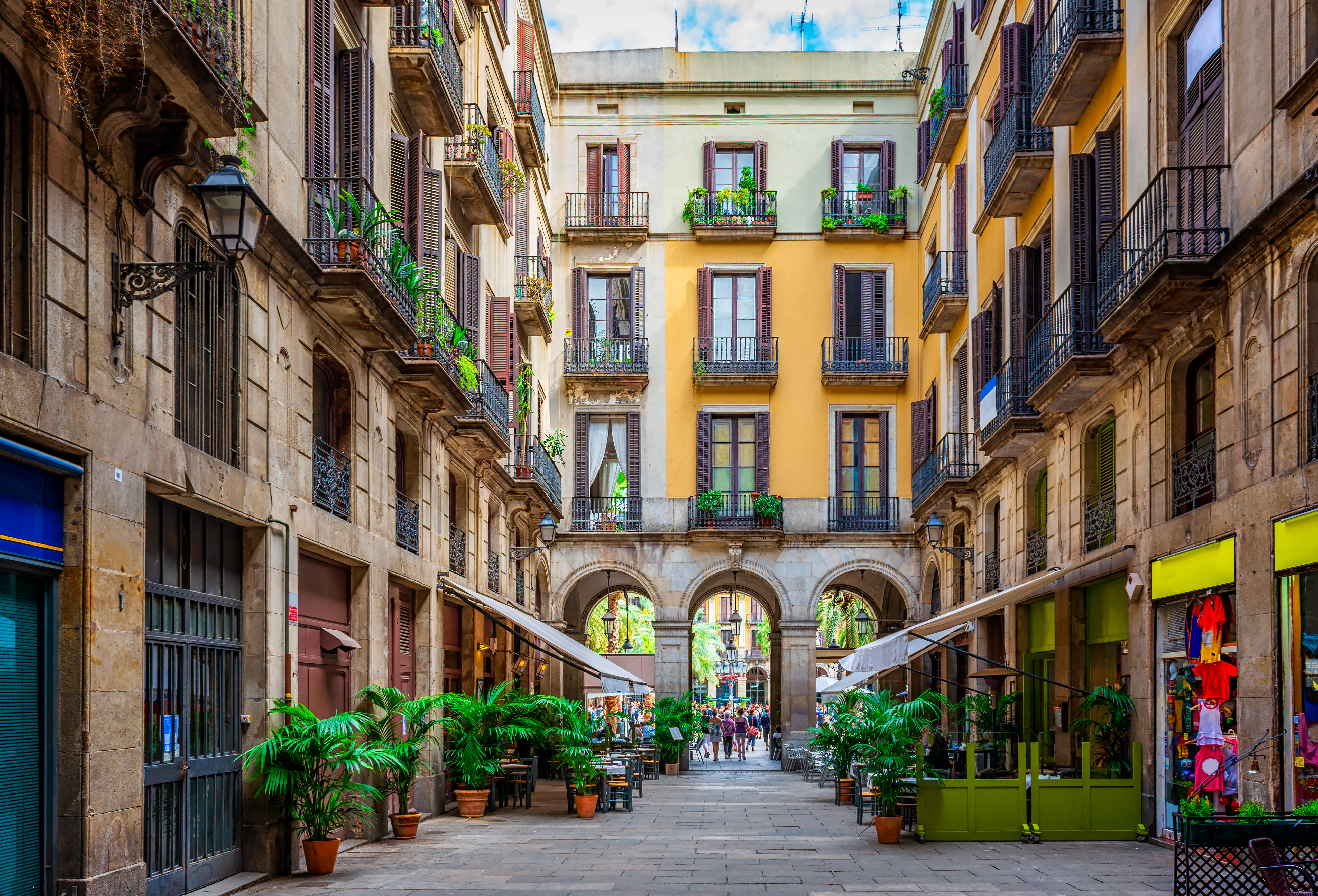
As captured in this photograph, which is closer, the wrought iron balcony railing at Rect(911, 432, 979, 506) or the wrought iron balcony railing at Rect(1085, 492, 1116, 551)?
the wrought iron balcony railing at Rect(1085, 492, 1116, 551)

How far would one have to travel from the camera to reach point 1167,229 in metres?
13.1

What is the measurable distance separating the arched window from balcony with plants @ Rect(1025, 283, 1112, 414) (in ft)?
38.4

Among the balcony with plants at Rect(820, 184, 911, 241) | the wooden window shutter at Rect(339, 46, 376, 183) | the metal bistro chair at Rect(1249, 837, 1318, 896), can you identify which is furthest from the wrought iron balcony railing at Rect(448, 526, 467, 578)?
the metal bistro chair at Rect(1249, 837, 1318, 896)

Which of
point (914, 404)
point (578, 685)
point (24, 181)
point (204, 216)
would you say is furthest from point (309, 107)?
point (578, 685)

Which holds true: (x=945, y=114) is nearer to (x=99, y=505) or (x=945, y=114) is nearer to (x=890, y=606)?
(x=890, y=606)

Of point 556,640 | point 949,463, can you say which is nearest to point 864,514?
point 949,463

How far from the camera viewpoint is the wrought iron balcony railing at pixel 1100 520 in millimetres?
16750

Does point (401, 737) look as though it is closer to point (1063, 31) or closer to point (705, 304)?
point (1063, 31)

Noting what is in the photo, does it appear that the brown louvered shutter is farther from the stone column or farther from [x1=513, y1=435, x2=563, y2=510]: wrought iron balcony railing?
the stone column

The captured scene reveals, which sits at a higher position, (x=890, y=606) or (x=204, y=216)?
(x=204, y=216)

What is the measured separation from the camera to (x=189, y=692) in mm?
10750

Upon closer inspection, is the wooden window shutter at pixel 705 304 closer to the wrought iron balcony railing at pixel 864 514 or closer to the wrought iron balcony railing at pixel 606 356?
the wrought iron balcony railing at pixel 606 356

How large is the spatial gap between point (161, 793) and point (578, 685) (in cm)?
2498

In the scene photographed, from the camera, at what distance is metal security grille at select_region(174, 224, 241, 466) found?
34.6 feet
